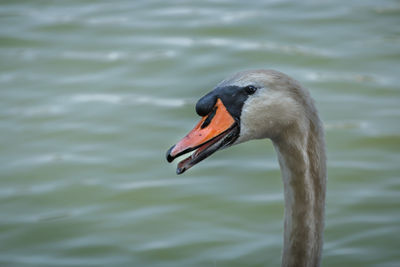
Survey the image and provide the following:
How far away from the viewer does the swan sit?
151 inches

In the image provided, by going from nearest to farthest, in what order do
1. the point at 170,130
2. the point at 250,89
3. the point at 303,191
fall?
1. the point at 250,89
2. the point at 303,191
3. the point at 170,130

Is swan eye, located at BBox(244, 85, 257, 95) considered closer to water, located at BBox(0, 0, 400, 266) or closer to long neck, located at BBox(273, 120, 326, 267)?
long neck, located at BBox(273, 120, 326, 267)

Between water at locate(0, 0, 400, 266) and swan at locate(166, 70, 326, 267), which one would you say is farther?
water at locate(0, 0, 400, 266)

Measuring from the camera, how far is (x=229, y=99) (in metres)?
3.85

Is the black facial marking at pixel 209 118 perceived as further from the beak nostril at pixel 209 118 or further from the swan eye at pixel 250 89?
the swan eye at pixel 250 89

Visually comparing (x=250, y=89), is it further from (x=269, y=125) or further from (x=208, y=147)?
(x=208, y=147)

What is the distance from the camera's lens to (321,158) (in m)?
3.95

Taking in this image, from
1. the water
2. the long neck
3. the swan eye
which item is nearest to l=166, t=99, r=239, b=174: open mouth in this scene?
the swan eye

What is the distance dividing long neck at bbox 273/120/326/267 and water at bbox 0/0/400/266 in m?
1.14

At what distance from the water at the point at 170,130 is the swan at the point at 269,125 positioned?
149 centimetres

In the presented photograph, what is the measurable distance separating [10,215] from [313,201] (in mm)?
2831

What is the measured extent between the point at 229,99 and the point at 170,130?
312 cm

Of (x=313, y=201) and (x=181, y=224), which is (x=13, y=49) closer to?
(x=181, y=224)

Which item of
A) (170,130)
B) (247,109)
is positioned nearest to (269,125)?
(247,109)
